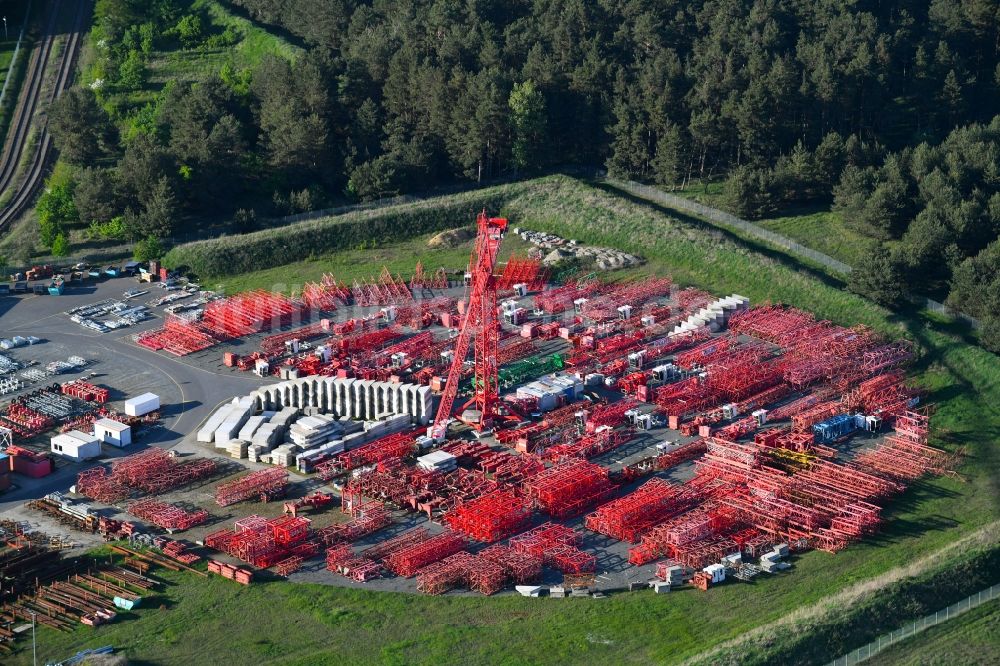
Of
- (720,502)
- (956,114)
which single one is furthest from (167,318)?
(956,114)

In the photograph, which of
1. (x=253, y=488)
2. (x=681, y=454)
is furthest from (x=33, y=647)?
(x=681, y=454)

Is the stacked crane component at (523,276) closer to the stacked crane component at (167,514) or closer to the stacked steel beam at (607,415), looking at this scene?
the stacked steel beam at (607,415)

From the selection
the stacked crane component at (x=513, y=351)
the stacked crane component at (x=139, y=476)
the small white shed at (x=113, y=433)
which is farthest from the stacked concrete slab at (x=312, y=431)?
the stacked crane component at (x=513, y=351)

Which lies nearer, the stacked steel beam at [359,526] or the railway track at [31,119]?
the stacked steel beam at [359,526]

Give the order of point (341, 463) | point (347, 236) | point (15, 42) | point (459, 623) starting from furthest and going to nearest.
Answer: point (15, 42) < point (347, 236) < point (341, 463) < point (459, 623)

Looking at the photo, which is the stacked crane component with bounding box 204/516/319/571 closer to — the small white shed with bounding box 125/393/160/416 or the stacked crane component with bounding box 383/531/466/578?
the stacked crane component with bounding box 383/531/466/578

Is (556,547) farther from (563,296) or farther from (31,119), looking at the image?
(31,119)

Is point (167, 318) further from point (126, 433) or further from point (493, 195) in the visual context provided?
point (493, 195)
